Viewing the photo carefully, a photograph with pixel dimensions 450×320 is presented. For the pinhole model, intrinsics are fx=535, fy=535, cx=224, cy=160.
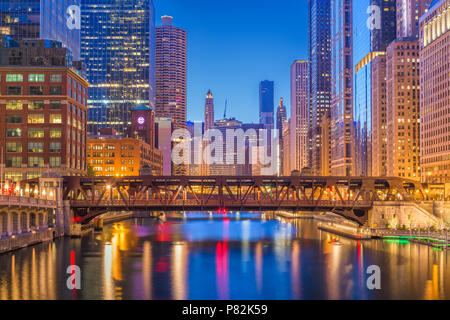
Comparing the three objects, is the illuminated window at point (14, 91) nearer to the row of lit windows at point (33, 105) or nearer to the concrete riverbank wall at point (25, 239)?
the row of lit windows at point (33, 105)

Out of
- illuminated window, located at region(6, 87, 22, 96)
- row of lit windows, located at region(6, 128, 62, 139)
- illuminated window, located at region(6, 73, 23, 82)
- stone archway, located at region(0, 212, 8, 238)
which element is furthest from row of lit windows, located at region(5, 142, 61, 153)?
stone archway, located at region(0, 212, 8, 238)

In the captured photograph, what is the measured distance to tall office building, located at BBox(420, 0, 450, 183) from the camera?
6734 inches

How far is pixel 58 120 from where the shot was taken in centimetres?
12825

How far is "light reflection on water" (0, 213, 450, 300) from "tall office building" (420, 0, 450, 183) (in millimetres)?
90952

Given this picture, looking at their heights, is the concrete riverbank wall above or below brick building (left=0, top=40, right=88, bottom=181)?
below

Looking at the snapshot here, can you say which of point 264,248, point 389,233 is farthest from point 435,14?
point 264,248

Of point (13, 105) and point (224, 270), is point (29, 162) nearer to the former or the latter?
point (13, 105)

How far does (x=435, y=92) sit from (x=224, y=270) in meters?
136

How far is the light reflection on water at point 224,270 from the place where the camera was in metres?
56.3

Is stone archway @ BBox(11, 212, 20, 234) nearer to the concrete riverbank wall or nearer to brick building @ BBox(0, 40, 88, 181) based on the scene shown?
the concrete riverbank wall

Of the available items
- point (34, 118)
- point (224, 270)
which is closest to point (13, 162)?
point (34, 118)

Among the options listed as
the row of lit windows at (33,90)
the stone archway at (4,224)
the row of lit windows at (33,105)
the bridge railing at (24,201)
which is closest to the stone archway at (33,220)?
the bridge railing at (24,201)

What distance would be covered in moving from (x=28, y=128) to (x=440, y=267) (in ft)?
320

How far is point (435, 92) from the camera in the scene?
7096 inches
